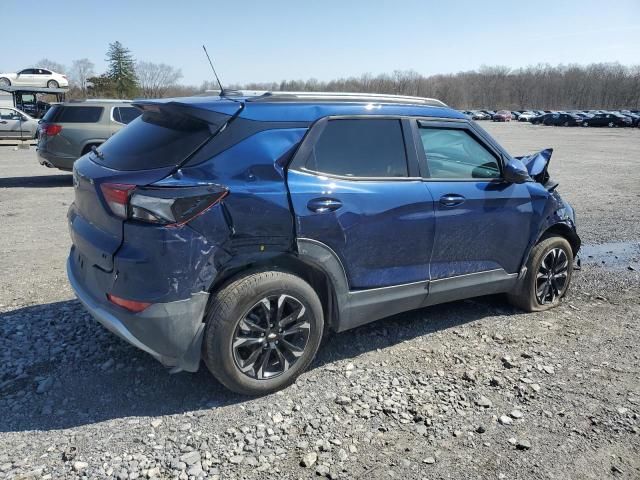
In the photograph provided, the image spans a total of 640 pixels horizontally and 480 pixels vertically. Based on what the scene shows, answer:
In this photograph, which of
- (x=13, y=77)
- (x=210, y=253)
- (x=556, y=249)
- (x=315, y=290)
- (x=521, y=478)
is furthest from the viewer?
(x=13, y=77)

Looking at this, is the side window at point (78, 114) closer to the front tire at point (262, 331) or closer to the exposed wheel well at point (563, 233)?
the front tire at point (262, 331)

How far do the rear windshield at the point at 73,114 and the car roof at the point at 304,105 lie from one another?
376 inches

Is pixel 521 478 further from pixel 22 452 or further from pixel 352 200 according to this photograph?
pixel 22 452

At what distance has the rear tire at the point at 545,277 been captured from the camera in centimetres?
464

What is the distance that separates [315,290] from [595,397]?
2016 millimetres

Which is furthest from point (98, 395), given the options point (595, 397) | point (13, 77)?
point (13, 77)

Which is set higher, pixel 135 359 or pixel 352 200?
pixel 352 200

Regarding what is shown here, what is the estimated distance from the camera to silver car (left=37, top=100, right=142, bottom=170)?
455 inches

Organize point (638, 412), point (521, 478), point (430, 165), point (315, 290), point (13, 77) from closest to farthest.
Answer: point (521, 478)
point (638, 412)
point (315, 290)
point (430, 165)
point (13, 77)

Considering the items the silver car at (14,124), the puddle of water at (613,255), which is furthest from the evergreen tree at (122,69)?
the puddle of water at (613,255)

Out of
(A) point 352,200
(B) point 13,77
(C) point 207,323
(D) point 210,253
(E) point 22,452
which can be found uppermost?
(B) point 13,77

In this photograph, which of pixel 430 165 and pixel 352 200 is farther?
pixel 430 165

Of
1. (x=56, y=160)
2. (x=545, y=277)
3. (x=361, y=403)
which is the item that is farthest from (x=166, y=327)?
(x=56, y=160)

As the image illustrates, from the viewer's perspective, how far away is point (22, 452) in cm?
270
